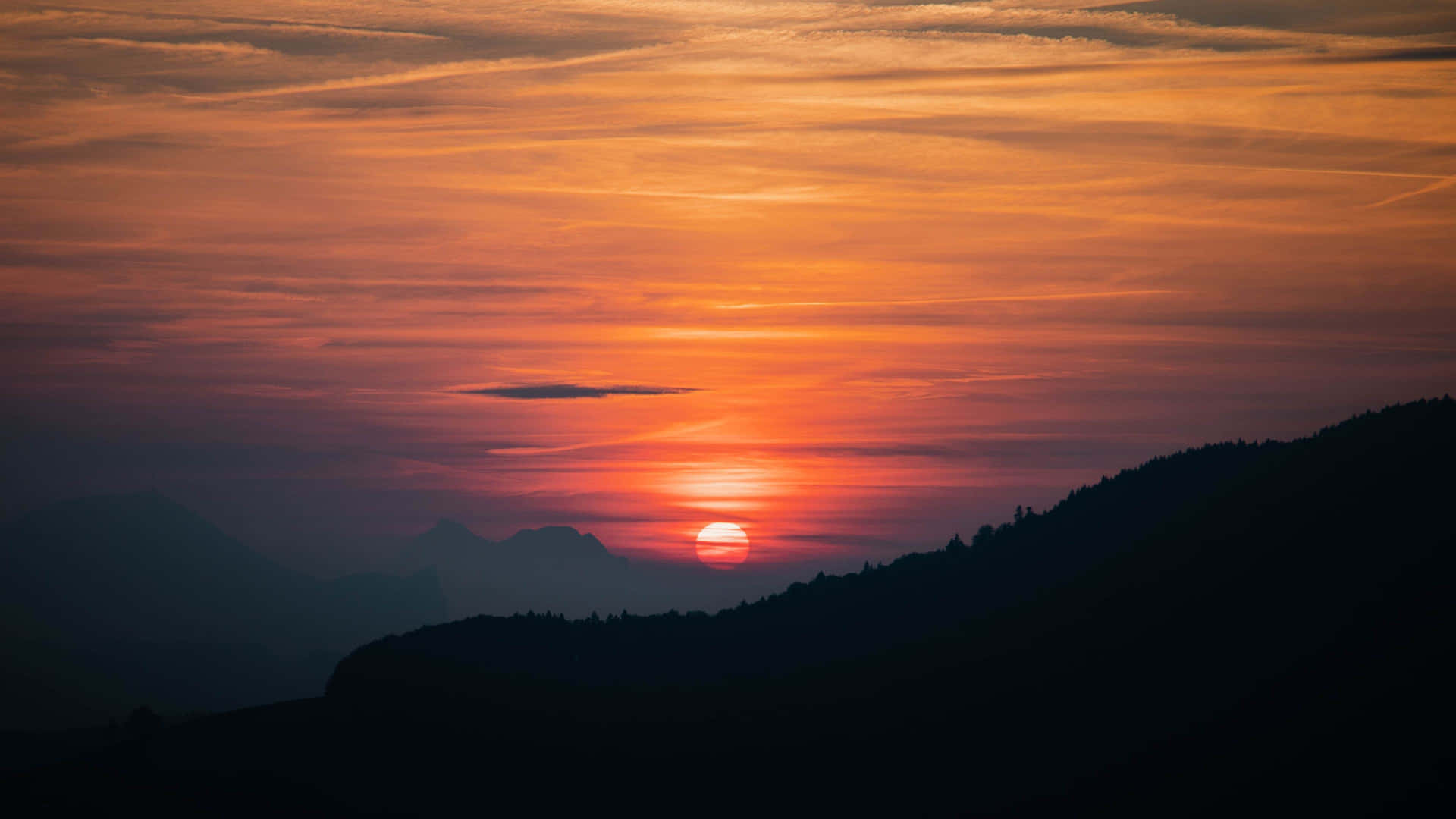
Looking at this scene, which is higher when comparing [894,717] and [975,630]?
[975,630]

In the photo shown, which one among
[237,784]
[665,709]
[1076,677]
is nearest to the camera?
[237,784]

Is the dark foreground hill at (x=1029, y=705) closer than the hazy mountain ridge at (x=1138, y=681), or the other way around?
the hazy mountain ridge at (x=1138, y=681)

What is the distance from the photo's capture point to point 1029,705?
161750 mm

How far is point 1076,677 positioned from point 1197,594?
853 inches

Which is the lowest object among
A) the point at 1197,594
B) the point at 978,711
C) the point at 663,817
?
the point at 663,817

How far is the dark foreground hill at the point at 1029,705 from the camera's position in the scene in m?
134

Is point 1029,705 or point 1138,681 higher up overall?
point 1138,681

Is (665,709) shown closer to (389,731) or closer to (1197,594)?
(389,731)

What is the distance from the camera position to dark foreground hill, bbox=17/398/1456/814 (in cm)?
13362

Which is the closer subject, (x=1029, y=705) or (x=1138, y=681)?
(x=1138, y=681)

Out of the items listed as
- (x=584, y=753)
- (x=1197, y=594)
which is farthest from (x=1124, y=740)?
(x=584, y=753)

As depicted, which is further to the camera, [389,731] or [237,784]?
[389,731]

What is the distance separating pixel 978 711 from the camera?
540 ft

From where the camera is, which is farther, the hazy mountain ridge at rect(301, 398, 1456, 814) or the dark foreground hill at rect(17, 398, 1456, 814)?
the dark foreground hill at rect(17, 398, 1456, 814)
